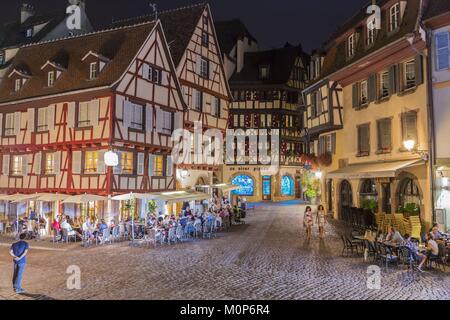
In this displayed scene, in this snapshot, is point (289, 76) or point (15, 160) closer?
point (15, 160)

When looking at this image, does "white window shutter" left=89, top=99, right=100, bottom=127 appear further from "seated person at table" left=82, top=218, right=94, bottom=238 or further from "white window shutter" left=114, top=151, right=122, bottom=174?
"seated person at table" left=82, top=218, right=94, bottom=238

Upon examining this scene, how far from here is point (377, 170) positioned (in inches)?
709

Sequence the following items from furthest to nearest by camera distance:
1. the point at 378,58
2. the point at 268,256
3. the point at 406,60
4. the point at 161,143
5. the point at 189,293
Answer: the point at 161,143 < the point at 378,58 < the point at 406,60 < the point at 268,256 < the point at 189,293

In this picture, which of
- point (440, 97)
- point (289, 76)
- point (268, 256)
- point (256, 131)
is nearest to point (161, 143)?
point (268, 256)

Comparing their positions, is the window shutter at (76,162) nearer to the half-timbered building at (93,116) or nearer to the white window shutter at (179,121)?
the half-timbered building at (93,116)

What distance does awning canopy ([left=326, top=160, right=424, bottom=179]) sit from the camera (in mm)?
16984

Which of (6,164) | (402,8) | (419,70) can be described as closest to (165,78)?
(6,164)

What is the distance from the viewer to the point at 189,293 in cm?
987

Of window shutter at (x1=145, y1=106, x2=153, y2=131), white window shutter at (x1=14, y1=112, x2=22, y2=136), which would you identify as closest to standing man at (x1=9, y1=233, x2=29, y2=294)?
window shutter at (x1=145, y1=106, x2=153, y2=131)

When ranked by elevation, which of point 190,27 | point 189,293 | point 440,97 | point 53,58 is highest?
point 190,27

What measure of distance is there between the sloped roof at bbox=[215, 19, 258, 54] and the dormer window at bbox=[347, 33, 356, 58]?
23344mm

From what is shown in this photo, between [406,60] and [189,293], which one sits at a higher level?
[406,60]

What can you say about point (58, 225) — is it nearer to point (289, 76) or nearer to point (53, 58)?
point (53, 58)

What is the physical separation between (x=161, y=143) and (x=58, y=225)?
7795 millimetres
